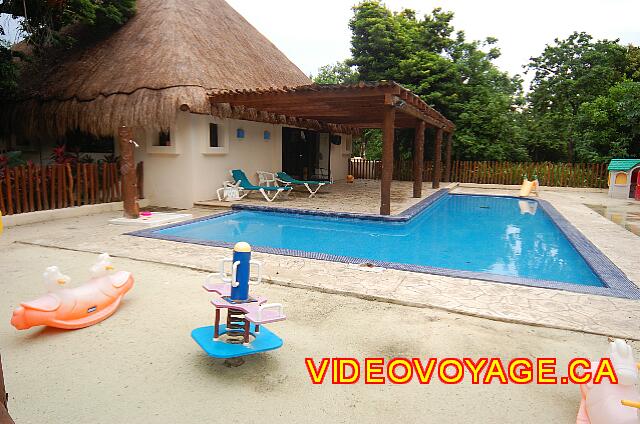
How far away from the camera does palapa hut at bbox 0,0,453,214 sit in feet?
31.2

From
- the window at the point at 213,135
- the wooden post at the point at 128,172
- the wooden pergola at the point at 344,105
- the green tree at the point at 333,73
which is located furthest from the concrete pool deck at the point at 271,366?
the green tree at the point at 333,73

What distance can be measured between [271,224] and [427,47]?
1502 cm

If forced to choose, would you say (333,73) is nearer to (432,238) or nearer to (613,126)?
(613,126)

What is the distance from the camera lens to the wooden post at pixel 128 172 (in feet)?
27.1

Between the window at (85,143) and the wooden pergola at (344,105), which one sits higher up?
the wooden pergola at (344,105)

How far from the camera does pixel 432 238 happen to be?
8.30 metres

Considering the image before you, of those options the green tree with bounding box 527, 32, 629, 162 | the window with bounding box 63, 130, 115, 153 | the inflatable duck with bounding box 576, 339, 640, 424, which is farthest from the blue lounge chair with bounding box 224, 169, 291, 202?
the green tree with bounding box 527, 32, 629, 162

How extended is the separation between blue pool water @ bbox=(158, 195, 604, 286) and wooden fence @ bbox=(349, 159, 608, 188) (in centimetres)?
782

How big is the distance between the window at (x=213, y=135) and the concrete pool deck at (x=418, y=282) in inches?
159

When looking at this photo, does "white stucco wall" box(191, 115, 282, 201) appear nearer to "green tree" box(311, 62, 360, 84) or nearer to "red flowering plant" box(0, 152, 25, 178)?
"red flowering plant" box(0, 152, 25, 178)

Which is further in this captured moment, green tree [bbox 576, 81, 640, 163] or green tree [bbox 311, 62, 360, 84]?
green tree [bbox 311, 62, 360, 84]

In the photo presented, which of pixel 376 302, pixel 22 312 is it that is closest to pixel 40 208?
pixel 22 312

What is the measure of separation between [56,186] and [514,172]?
1726 centimetres

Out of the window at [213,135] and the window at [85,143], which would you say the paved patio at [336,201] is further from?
the window at [85,143]
